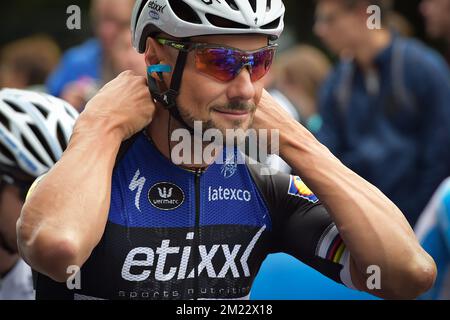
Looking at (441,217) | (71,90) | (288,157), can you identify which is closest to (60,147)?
(288,157)

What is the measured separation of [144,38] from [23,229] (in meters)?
0.99

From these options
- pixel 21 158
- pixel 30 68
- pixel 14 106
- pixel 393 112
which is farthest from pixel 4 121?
pixel 30 68

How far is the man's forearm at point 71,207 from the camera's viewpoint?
358 centimetres

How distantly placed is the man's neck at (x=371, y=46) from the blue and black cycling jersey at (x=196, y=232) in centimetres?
361

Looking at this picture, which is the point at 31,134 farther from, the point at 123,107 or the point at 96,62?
the point at 96,62

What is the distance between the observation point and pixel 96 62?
29.8 feet

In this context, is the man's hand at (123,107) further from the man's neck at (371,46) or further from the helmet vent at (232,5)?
the man's neck at (371,46)

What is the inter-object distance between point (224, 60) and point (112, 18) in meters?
4.32

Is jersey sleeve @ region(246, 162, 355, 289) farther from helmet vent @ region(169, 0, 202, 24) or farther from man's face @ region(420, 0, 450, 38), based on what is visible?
man's face @ region(420, 0, 450, 38)

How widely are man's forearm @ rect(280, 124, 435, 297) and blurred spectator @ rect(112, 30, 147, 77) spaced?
275 centimetres

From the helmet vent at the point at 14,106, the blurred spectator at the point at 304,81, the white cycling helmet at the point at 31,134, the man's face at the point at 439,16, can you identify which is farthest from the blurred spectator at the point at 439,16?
the helmet vent at the point at 14,106

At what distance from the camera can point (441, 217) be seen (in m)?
5.82

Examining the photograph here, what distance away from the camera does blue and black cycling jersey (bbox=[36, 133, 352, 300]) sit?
3.88 meters
